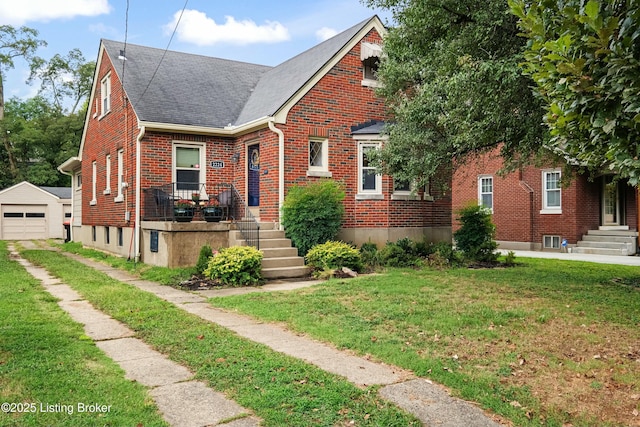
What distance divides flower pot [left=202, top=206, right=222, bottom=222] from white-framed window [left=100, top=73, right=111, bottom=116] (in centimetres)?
702

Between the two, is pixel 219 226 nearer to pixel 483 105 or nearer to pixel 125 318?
pixel 125 318

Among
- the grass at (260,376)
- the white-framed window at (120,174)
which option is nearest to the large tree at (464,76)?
the grass at (260,376)

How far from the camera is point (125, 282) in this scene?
1092 cm

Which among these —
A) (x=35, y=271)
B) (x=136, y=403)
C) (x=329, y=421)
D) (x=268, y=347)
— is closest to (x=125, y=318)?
(x=268, y=347)

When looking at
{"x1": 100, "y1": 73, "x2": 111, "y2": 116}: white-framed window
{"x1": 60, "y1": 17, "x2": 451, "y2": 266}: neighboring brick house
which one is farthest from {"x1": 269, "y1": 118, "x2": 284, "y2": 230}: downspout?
{"x1": 100, "y1": 73, "x2": 111, "y2": 116}: white-framed window

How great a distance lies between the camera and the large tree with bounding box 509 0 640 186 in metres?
3.84

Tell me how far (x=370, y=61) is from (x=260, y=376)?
11.8 m

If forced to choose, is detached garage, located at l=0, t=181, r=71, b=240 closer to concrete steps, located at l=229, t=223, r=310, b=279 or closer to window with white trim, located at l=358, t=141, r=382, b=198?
concrete steps, located at l=229, t=223, r=310, b=279

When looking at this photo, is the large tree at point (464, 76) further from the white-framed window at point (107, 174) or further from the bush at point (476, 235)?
the white-framed window at point (107, 174)

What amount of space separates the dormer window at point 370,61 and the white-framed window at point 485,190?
1064 centimetres

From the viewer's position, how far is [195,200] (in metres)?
13.1

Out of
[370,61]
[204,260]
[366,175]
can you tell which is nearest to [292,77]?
[370,61]

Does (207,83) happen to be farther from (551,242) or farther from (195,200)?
(551,242)

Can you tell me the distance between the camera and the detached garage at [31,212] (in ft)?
110
